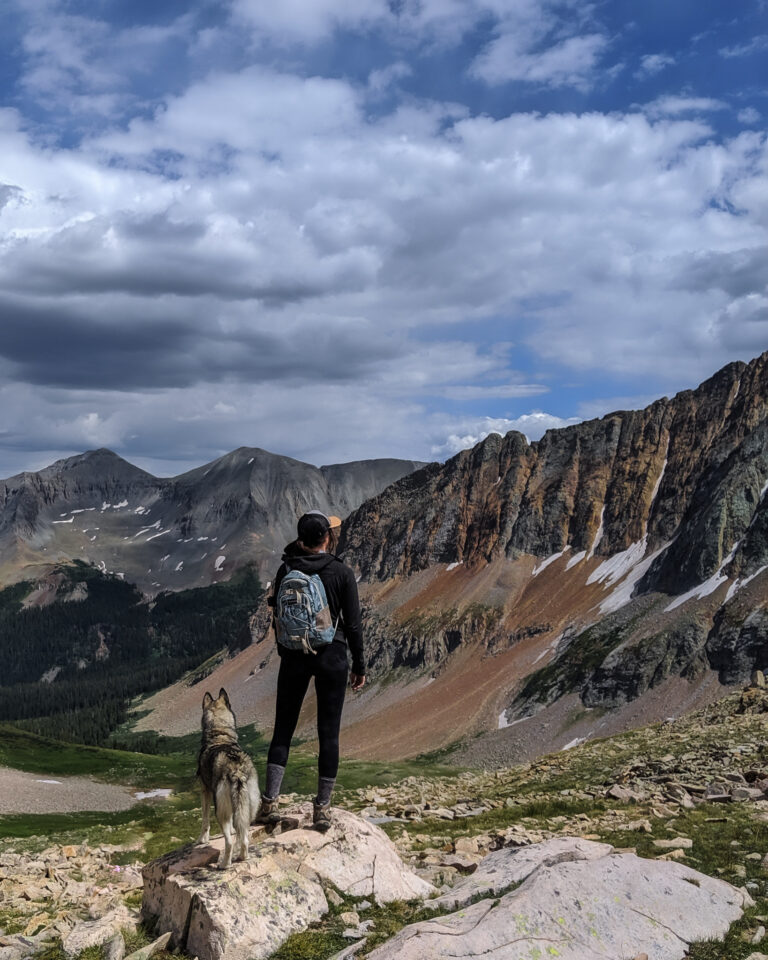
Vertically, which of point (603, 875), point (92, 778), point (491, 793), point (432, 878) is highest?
point (603, 875)

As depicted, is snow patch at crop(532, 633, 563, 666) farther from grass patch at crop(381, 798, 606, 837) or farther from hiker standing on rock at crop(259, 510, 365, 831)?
hiker standing on rock at crop(259, 510, 365, 831)

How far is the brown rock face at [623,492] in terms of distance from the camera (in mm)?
111688

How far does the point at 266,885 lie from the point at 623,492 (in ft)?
494

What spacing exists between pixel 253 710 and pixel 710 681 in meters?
104

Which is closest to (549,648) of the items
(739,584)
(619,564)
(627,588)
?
(627,588)

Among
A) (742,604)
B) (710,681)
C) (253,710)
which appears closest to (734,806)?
(710,681)

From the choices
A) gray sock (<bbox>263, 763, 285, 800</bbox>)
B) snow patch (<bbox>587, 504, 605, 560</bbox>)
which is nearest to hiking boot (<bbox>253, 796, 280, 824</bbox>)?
gray sock (<bbox>263, 763, 285, 800</bbox>)

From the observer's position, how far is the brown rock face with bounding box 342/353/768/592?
366 feet

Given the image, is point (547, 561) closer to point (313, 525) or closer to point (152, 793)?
point (152, 793)

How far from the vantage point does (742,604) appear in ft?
311

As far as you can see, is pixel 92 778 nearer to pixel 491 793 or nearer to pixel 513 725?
pixel 513 725

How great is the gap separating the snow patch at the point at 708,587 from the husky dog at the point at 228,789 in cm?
10223

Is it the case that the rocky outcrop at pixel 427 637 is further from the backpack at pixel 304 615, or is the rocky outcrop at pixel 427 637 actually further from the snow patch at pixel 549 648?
the backpack at pixel 304 615

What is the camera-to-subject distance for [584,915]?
9.77 metres
